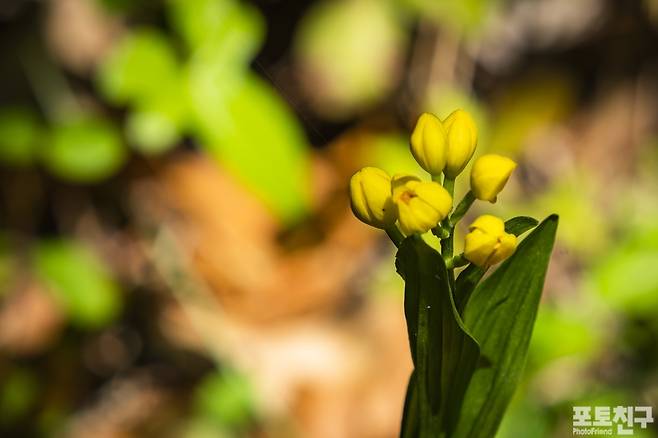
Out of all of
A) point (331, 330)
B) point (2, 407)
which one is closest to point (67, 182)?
point (2, 407)

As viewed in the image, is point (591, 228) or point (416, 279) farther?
point (591, 228)

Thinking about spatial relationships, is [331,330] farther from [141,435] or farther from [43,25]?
[43,25]

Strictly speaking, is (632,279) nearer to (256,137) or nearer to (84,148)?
(256,137)

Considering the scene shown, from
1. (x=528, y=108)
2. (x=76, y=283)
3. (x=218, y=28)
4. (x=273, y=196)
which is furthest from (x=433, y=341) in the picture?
(x=528, y=108)

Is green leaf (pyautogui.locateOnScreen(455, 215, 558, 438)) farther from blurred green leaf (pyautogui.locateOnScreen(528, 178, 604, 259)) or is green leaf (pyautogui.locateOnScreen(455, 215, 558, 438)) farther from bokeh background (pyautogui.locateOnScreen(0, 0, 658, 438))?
blurred green leaf (pyautogui.locateOnScreen(528, 178, 604, 259))

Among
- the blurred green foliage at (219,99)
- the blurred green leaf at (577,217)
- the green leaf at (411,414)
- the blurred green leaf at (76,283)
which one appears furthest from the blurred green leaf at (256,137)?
the green leaf at (411,414)

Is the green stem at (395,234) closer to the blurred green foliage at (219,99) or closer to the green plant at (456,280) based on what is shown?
the green plant at (456,280)
